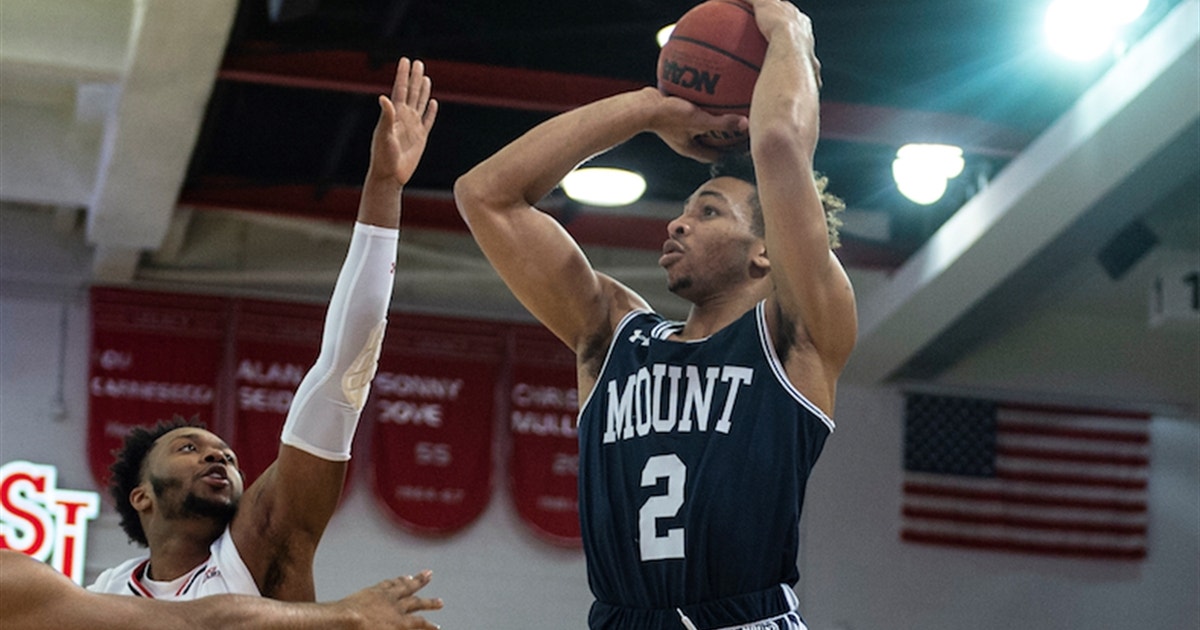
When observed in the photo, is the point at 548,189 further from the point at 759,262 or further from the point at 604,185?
the point at 604,185

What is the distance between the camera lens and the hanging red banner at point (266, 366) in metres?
9.82

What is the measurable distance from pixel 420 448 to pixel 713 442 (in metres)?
7.09

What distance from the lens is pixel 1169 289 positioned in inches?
→ 394

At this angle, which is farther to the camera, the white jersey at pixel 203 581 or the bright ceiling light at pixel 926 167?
the bright ceiling light at pixel 926 167

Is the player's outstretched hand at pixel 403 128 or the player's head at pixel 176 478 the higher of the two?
the player's outstretched hand at pixel 403 128

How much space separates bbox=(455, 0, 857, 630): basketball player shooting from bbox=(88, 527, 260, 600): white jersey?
0.88 metres

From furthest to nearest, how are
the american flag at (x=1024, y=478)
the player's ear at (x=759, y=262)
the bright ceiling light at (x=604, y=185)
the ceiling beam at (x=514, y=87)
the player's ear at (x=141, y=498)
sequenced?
1. the american flag at (x=1024, y=478)
2. the bright ceiling light at (x=604, y=185)
3. the ceiling beam at (x=514, y=87)
4. the player's ear at (x=141, y=498)
5. the player's ear at (x=759, y=262)

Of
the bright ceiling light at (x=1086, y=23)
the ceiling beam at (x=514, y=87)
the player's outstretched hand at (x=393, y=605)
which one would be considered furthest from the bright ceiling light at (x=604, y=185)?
the player's outstretched hand at (x=393, y=605)

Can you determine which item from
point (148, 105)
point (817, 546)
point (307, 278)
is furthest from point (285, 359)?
point (817, 546)

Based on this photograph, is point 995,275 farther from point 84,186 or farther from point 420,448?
point 84,186

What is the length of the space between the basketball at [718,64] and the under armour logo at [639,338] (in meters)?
0.48

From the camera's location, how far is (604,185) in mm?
8609

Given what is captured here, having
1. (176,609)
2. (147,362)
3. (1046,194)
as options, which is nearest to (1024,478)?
(1046,194)

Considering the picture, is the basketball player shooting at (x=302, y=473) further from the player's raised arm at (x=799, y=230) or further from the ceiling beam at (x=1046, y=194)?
the ceiling beam at (x=1046, y=194)
